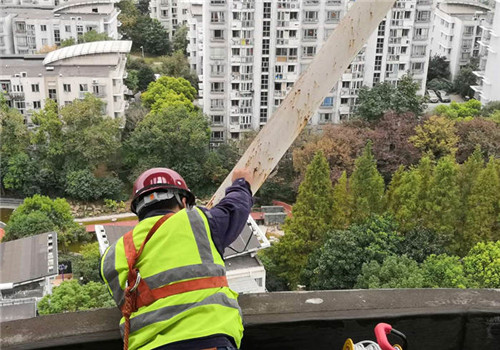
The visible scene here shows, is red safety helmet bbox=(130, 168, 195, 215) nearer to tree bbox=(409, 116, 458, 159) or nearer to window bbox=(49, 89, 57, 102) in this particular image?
tree bbox=(409, 116, 458, 159)

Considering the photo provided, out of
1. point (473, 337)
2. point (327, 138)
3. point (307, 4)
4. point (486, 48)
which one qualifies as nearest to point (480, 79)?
point (486, 48)

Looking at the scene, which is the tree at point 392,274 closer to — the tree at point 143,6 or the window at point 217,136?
the window at point 217,136

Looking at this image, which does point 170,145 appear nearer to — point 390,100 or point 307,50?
point 307,50

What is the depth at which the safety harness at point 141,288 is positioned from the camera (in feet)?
5.15

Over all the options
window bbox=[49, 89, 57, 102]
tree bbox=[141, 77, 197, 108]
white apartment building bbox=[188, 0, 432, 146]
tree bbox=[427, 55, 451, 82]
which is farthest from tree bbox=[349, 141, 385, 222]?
tree bbox=[427, 55, 451, 82]

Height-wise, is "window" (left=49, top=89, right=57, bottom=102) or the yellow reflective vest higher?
the yellow reflective vest

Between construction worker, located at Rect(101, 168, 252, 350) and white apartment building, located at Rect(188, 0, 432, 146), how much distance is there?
621 inches

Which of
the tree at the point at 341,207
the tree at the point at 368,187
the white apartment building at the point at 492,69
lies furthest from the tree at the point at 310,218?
the white apartment building at the point at 492,69

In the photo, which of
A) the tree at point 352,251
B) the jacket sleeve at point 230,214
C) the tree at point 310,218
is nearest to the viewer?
the jacket sleeve at point 230,214

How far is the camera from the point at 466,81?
23078 mm

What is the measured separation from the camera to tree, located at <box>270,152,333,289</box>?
33.8 ft

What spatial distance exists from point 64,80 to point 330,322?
53.5 ft

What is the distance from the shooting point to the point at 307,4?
1727cm

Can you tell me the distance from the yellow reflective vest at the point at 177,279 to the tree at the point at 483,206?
8.79 meters
